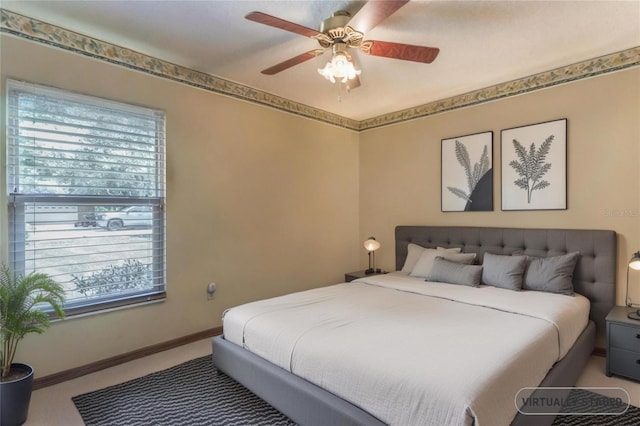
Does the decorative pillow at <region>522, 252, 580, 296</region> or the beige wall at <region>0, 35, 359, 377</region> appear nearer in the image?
the beige wall at <region>0, 35, 359, 377</region>

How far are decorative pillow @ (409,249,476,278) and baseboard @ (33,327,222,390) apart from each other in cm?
220

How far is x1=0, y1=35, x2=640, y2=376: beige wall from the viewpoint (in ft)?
9.02

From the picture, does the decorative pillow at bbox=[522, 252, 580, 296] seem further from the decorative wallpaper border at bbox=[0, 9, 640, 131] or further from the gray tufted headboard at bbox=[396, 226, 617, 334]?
the decorative wallpaper border at bbox=[0, 9, 640, 131]

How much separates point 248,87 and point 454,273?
2895 mm

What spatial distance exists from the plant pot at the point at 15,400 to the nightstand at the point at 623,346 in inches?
158

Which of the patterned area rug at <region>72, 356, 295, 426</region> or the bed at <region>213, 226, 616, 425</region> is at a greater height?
the bed at <region>213, 226, 616, 425</region>

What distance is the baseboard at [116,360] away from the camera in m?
2.47

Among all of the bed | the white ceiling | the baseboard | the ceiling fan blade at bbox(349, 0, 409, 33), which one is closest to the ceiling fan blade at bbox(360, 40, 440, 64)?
the ceiling fan blade at bbox(349, 0, 409, 33)

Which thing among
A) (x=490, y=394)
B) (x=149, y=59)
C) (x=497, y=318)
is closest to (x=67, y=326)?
(x=149, y=59)

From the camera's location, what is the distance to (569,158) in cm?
315

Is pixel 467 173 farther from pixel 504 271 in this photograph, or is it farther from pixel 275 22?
pixel 275 22

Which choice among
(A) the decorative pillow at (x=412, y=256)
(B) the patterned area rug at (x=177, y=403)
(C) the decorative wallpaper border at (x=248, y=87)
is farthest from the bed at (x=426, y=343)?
(C) the decorative wallpaper border at (x=248, y=87)

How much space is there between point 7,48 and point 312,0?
7.00 ft

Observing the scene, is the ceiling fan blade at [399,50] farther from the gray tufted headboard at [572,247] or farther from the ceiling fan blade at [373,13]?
the gray tufted headboard at [572,247]
